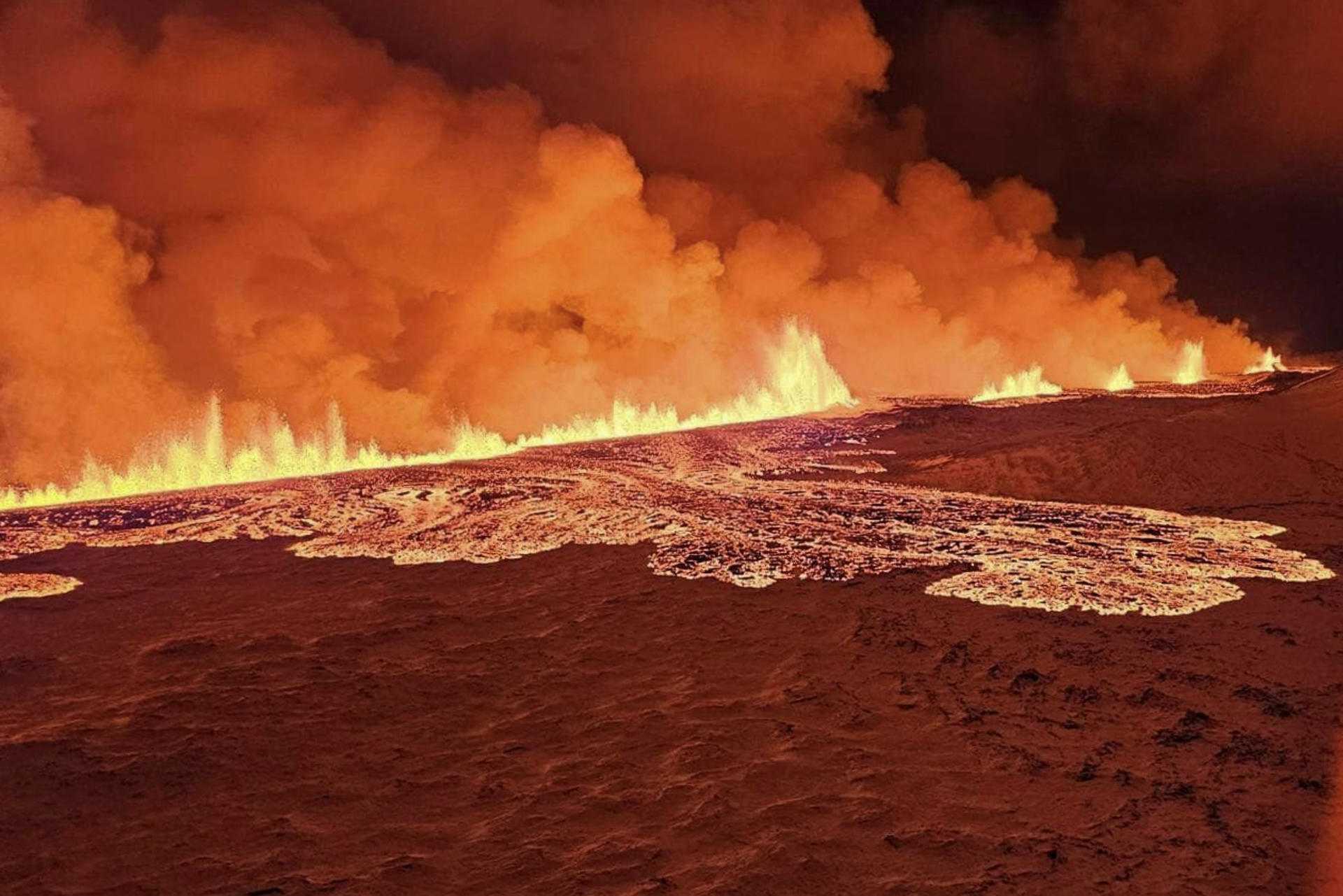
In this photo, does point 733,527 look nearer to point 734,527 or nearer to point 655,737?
point 734,527

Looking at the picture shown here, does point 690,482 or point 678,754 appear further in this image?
point 690,482

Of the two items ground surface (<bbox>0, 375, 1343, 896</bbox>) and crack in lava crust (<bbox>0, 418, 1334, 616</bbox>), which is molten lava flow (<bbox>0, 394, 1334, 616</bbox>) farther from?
ground surface (<bbox>0, 375, 1343, 896</bbox>)

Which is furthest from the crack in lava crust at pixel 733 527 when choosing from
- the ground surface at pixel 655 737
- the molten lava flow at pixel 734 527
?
the ground surface at pixel 655 737

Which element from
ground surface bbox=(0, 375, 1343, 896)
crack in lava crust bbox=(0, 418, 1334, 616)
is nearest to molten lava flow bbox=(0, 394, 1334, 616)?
crack in lava crust bbox=(0, 418, 1334, 616)

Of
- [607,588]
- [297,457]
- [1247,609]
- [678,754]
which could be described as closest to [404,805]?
[678,754]

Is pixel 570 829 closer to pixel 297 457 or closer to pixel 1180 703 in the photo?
pixel 1180 703

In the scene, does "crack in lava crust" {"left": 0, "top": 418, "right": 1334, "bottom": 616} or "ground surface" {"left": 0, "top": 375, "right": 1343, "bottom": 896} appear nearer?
"ground surface" {"left": 0, "top": 375, "right": 1343, "bottom": 896}

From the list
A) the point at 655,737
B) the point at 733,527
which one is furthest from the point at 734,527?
the point at 655,737
